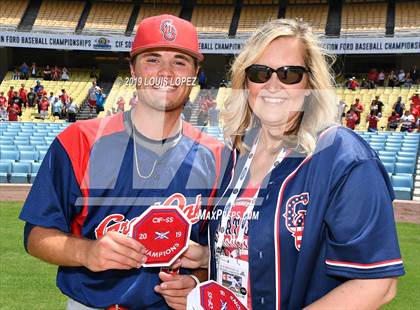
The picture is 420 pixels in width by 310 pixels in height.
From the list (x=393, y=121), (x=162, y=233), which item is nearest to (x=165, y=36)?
(x=162, y=233)

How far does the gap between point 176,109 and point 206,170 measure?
319 mm

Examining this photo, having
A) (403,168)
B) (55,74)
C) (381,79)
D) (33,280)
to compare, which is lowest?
(33,280)

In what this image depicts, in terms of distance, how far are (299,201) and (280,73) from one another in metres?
0.55

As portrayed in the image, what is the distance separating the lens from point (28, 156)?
39.0ft

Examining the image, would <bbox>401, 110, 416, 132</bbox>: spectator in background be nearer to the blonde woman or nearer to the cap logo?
the blonde woman

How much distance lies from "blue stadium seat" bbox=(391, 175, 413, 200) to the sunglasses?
336 inches

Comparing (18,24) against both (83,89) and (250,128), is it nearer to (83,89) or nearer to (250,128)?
(83,89)

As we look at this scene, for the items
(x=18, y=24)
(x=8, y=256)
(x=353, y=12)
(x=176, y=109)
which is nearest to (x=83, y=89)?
(x=18, y=24)

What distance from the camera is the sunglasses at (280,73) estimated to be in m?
2.06

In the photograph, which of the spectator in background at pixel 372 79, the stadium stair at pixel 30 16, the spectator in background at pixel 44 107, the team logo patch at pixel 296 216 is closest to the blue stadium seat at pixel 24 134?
the spectator in background at pixel 44 107

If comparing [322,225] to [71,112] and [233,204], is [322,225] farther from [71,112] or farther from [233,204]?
[71,112]

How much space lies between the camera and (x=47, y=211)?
7.21 feet

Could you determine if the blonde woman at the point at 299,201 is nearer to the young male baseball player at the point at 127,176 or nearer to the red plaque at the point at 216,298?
the red plaque at the point at 216,298

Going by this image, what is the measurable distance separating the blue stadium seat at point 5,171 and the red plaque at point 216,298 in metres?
9.91
